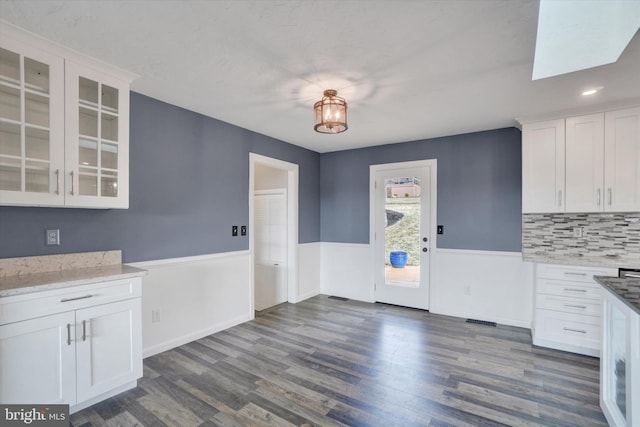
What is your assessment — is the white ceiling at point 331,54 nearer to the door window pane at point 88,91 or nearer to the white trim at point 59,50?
the white trim at point 59,50

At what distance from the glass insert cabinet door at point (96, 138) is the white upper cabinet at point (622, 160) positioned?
14.5ft

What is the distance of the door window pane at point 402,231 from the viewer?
4355 millimetres

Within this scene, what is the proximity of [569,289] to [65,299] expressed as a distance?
4.24 metres

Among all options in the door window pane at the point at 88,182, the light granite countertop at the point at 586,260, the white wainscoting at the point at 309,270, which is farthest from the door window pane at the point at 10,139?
the light granite countertop at the point at 586,260

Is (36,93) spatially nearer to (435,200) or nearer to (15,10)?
(15,10)

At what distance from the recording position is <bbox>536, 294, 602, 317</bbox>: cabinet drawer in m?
2.88

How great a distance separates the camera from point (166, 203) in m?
2.99

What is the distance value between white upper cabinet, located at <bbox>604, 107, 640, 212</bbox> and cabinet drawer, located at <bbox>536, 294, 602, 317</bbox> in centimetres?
95

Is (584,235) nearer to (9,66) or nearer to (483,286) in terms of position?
(483,286)

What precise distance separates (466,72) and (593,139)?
181 cm

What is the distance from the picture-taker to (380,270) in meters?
4.64

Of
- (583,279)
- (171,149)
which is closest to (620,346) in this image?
(583,279)

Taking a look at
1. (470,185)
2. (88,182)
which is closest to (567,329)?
(470,185)

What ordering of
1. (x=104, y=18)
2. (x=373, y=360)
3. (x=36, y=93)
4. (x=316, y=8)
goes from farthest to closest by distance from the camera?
1. (x=373, y=360)
2. (x=36, y=93)
3. (x=104, y=18)
4. (x=316, y=8)
